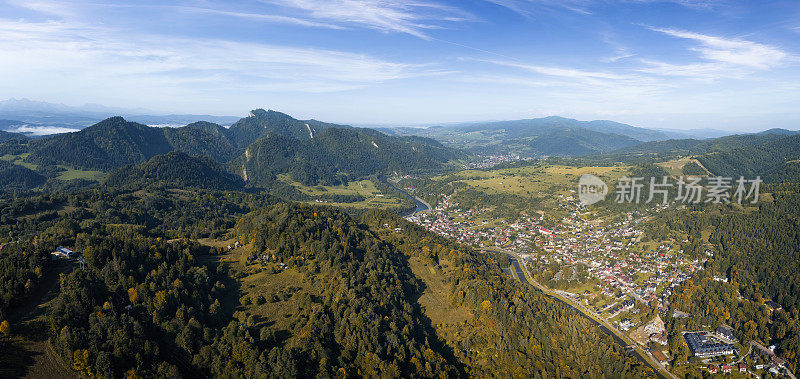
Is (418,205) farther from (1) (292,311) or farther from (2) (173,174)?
(1) (292,311)

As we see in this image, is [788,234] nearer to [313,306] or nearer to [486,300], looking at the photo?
[486,300]

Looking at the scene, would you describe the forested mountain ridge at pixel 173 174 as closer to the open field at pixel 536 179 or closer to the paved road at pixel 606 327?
the paved road at pixel 606 327
